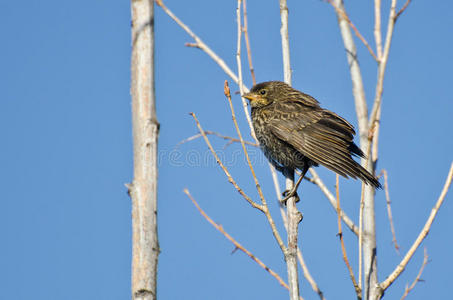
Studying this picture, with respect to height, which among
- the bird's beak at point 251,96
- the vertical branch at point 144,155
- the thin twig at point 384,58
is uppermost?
the bird's beak at point 251,96

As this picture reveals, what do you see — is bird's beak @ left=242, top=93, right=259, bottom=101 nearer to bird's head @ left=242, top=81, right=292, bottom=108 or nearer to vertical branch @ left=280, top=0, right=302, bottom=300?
bird's head @ left=242, top=81, right=292, bottom=108

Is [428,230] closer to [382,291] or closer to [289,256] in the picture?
[382,291]

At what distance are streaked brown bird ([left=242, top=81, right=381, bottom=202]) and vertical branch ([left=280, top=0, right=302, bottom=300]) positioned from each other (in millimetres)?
210

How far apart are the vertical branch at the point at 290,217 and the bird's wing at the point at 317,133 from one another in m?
0.31

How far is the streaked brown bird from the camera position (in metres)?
4.82

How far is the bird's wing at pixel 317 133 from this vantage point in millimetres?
4793

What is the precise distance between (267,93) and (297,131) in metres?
0.61

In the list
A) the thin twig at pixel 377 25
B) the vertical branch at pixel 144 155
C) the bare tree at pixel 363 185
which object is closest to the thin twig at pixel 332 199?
the bare tree at pixel 363 185

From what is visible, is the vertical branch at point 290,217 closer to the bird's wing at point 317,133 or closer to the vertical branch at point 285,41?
the vertical branch at point 285,41

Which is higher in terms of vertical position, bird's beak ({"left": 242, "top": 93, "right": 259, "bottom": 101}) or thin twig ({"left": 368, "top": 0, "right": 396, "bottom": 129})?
bird's beak ({"left": 242, "top": 93, "right": 259, "bottom": 101})

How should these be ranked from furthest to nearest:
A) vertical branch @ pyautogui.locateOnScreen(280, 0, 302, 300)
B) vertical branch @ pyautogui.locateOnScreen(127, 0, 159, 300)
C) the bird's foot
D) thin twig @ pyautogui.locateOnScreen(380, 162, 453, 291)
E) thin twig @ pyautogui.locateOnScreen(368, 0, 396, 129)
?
the bird's foot < thin twig @ pyautogui.locateOnScreen(368, 0, 396, 129) < thin twig @ pyautogui.locateOnScreen(380, 162, 453, 291) < vertical branch @ pyautogui.locateOnScreen(280, 0, 302, 300) < vertical branch @ pyautogui.locateOnScreen(127, 0, 159, 300)

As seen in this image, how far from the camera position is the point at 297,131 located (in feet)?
16.5

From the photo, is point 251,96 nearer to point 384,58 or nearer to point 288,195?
point 288,195

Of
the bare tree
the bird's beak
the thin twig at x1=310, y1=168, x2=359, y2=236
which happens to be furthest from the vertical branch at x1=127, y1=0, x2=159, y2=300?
the bird's beak
